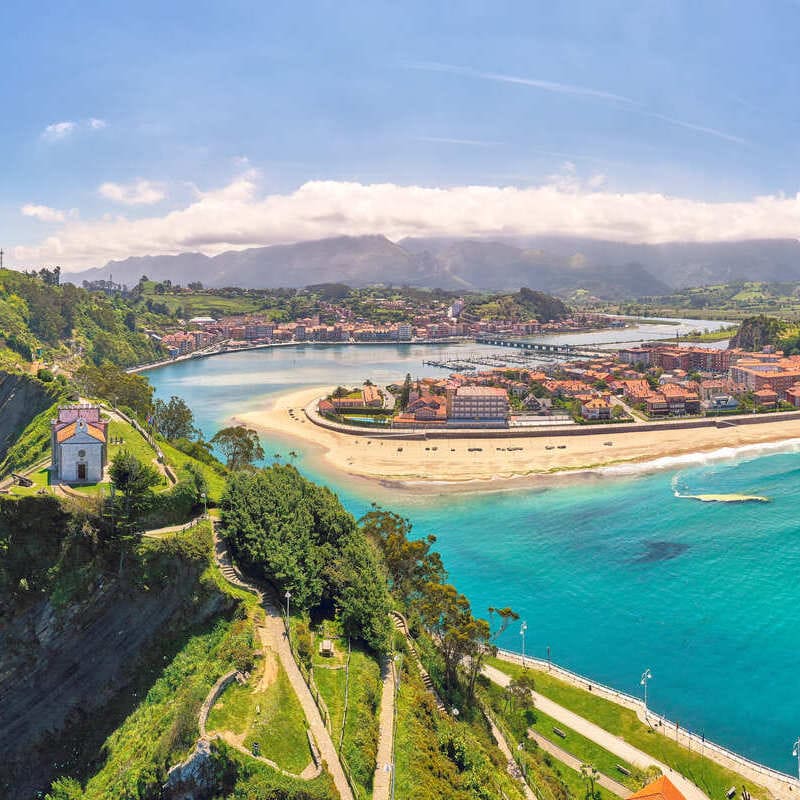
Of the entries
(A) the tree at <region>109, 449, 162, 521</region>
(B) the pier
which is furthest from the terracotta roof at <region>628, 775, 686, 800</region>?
(B) the pier

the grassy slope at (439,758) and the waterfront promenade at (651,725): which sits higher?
the grassy slope at (439,758)

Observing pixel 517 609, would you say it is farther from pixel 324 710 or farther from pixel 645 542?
pixel 324 710

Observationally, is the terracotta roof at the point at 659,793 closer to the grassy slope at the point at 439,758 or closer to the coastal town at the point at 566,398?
the grassy slope at the point at 439,758

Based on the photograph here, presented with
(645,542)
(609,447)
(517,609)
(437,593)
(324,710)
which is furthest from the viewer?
(609,447)

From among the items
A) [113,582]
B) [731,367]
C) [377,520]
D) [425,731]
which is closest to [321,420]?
[377,520]

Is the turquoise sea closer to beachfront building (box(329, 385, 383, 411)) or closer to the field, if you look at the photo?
the field

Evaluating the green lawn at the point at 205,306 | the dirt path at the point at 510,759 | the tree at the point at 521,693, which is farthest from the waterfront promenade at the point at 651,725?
the green lawn at the point at 205,306
